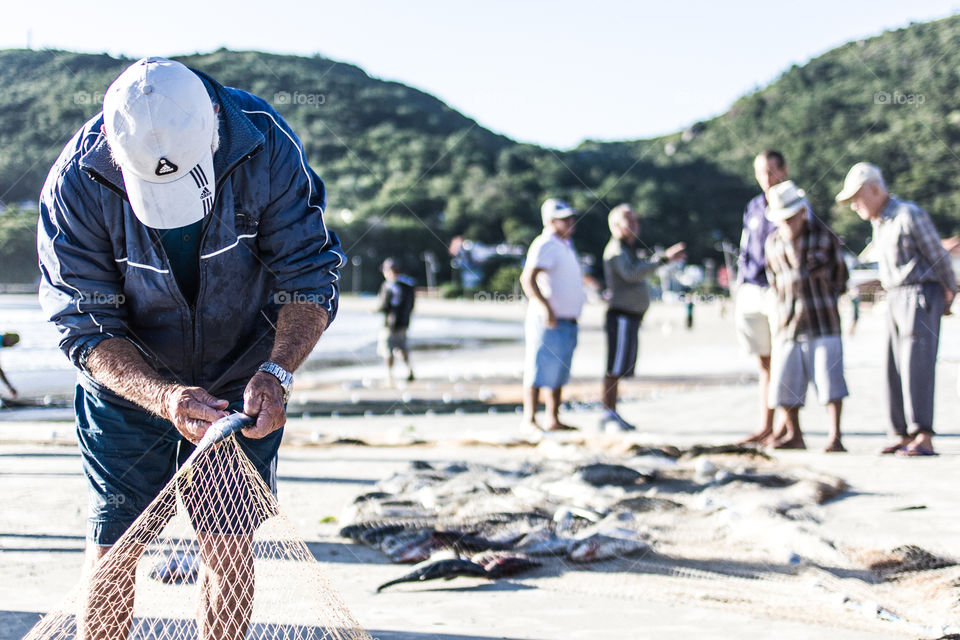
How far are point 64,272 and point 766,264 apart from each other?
6.30 metres

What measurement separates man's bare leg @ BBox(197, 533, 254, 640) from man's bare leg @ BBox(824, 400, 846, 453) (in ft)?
18.1

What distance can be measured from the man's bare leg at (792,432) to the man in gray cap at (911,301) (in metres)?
0.68

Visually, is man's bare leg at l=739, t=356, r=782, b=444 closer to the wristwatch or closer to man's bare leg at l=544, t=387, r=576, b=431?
man's bare leg at l=544, t=387, r=576, b=431

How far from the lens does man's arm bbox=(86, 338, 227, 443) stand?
2.22 metres

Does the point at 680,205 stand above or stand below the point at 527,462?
above

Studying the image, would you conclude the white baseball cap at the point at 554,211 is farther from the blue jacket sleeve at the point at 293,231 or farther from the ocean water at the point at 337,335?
the blue jacket sleeve at the point at 293,231

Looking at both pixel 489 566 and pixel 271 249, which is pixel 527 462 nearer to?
pixel 489 566

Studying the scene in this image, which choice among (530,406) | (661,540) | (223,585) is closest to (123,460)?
(223,585)

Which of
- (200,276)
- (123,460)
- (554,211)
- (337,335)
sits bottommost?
(337,335)

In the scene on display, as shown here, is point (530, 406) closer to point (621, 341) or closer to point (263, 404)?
point (621, 341)

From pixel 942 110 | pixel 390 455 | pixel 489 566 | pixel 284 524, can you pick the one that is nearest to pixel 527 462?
pixel 390 455

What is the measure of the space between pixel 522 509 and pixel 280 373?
292 cm

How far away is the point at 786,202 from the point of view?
7.04 metres

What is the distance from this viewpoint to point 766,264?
761 centimetres
